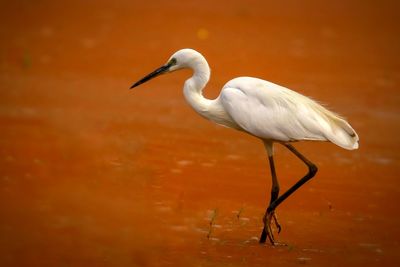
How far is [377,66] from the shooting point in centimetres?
1670

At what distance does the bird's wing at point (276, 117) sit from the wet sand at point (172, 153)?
0.81 metres

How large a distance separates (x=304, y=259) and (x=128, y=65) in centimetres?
972

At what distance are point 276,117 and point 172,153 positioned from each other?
9.23 ft

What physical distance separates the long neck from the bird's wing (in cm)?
→ 24

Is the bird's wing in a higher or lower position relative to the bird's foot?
higher

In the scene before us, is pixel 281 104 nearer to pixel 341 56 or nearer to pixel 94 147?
pixel 94 147

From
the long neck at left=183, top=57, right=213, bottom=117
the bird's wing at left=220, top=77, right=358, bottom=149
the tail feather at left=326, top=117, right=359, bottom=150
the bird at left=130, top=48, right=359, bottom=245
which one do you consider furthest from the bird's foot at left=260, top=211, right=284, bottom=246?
the long neck at left=183, top=57, right=213, bottom=117

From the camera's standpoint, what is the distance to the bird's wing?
6.93 meters

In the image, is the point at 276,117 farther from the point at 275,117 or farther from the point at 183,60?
the point at 183,60

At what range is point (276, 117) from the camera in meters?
6.99

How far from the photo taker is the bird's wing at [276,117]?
6934mm

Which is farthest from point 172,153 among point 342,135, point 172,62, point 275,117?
point 342,135

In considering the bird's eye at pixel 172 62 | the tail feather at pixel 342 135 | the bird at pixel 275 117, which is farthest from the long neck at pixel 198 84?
the tail feather at pixel 342 135

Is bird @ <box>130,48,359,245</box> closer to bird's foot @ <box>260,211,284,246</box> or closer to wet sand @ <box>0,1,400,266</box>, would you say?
bird's foot @ <box>260,211,284,246</box>
